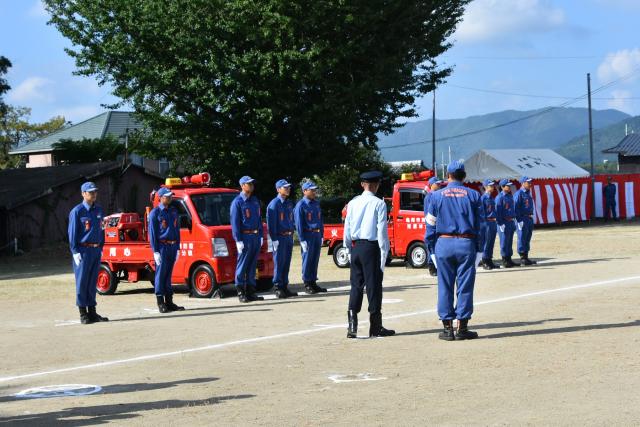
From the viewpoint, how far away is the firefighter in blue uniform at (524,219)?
78.1 ft

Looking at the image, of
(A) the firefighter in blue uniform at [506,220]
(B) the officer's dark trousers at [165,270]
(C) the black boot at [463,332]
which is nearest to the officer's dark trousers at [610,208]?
(A) the firefighter in blue uniform at [506,220]

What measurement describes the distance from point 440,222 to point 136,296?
9809 mm

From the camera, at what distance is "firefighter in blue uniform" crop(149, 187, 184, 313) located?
55.0 feet

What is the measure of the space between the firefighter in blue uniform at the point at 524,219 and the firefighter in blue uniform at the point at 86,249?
1169 centimetres

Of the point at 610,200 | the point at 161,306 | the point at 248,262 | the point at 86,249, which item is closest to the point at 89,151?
the point at 610,200

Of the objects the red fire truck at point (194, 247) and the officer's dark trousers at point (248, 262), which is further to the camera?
the red fire truck at point (194, 247)

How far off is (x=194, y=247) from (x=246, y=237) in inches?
57.2

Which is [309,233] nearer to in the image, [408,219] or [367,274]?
[408,219]

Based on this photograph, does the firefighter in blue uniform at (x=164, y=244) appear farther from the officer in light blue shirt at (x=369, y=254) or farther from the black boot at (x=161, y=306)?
the officer in light blue shirt at (x=369, y=254)

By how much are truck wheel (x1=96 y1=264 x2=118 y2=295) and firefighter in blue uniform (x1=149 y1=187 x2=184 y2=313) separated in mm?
3668

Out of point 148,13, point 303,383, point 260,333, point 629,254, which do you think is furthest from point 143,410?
point 148,13

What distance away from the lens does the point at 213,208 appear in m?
19.3

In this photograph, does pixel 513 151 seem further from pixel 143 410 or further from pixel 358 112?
pixel 143 410

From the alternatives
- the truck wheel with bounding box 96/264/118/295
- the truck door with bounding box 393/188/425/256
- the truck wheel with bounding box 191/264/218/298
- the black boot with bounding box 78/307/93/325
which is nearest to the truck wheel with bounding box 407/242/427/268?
the truck door with bounding box 393/188/425/256
